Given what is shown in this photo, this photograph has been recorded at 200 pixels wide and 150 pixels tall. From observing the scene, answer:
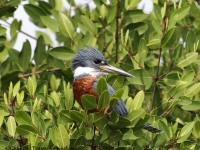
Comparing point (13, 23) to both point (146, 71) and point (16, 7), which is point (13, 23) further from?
point (146, 71)

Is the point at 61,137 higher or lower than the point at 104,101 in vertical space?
lower

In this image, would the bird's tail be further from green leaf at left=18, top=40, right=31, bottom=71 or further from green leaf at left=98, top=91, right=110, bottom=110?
green leaf at left=18, top=40, right=31, bottom=71

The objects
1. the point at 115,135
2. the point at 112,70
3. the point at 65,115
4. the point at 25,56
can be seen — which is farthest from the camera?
the point at 25,56

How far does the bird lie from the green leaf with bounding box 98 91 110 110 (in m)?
0.87

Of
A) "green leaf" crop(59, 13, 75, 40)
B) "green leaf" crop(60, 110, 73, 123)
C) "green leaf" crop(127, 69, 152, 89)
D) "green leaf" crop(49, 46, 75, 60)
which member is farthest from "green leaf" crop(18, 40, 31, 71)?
"green leaf" crop(60, 110, 73, 123)

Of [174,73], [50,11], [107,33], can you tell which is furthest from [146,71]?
[50,11]

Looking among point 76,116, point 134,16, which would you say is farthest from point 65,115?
point 134,16

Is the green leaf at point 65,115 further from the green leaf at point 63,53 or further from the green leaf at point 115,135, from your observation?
the green leaf at point 63,53

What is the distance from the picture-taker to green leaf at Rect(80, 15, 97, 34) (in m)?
7.43

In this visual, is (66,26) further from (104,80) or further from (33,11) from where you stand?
(104,80)

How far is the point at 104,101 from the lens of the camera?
5477mm

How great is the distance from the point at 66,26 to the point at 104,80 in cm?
198

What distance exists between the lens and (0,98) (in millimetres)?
7109

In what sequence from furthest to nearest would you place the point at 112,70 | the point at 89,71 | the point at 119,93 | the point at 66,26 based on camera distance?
the point at 66,26
the point at 89,71
the point at 112,70
the point at 119,93
